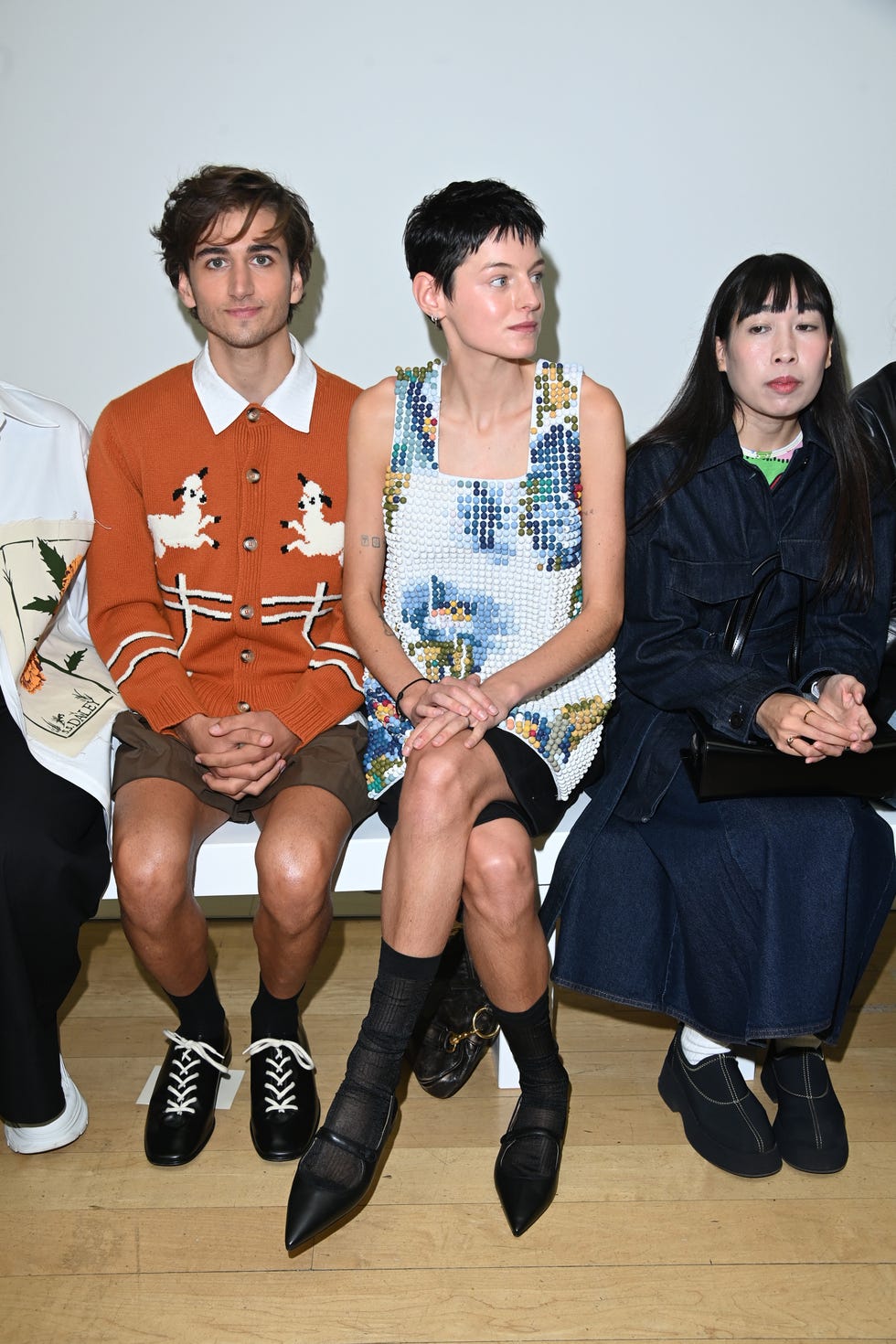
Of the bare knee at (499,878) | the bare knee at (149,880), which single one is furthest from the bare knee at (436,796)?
the bare knee at (149,880)

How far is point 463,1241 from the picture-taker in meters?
1.85

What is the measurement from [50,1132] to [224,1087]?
0.32 m

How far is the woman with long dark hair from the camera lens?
77.1 inches

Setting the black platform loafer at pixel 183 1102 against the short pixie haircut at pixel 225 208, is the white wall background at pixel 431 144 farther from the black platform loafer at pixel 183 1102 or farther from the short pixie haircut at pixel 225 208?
the black platform loafer at pixel 183 1102

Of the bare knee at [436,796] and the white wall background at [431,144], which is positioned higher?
the white wall background at [431,144]

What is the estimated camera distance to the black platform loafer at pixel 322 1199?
1.73m

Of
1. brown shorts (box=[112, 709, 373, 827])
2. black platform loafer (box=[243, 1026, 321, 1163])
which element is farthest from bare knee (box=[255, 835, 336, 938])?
black platform loafer (box=[243, 1026, 321, 1163])

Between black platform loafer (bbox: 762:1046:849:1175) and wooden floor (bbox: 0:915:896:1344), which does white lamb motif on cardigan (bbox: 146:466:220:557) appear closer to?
wooden floor (bbox: 0:915:896:1344)

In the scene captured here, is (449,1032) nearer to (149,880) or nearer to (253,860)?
(253,860)

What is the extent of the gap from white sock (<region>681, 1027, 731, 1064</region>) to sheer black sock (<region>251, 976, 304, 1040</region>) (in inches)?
26.9

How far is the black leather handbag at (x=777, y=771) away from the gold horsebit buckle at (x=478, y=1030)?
577 millimetres

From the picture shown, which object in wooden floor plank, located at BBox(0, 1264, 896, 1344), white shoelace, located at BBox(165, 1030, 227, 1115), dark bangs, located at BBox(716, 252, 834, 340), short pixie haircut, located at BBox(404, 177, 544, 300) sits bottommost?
wooden floor plank, located at BBox(0, 1264, 896, 1344)

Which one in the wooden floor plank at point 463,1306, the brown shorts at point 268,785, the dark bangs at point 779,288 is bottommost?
the wooden floor plank at point 463,1306

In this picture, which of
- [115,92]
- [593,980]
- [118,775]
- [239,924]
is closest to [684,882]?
[593,980]
